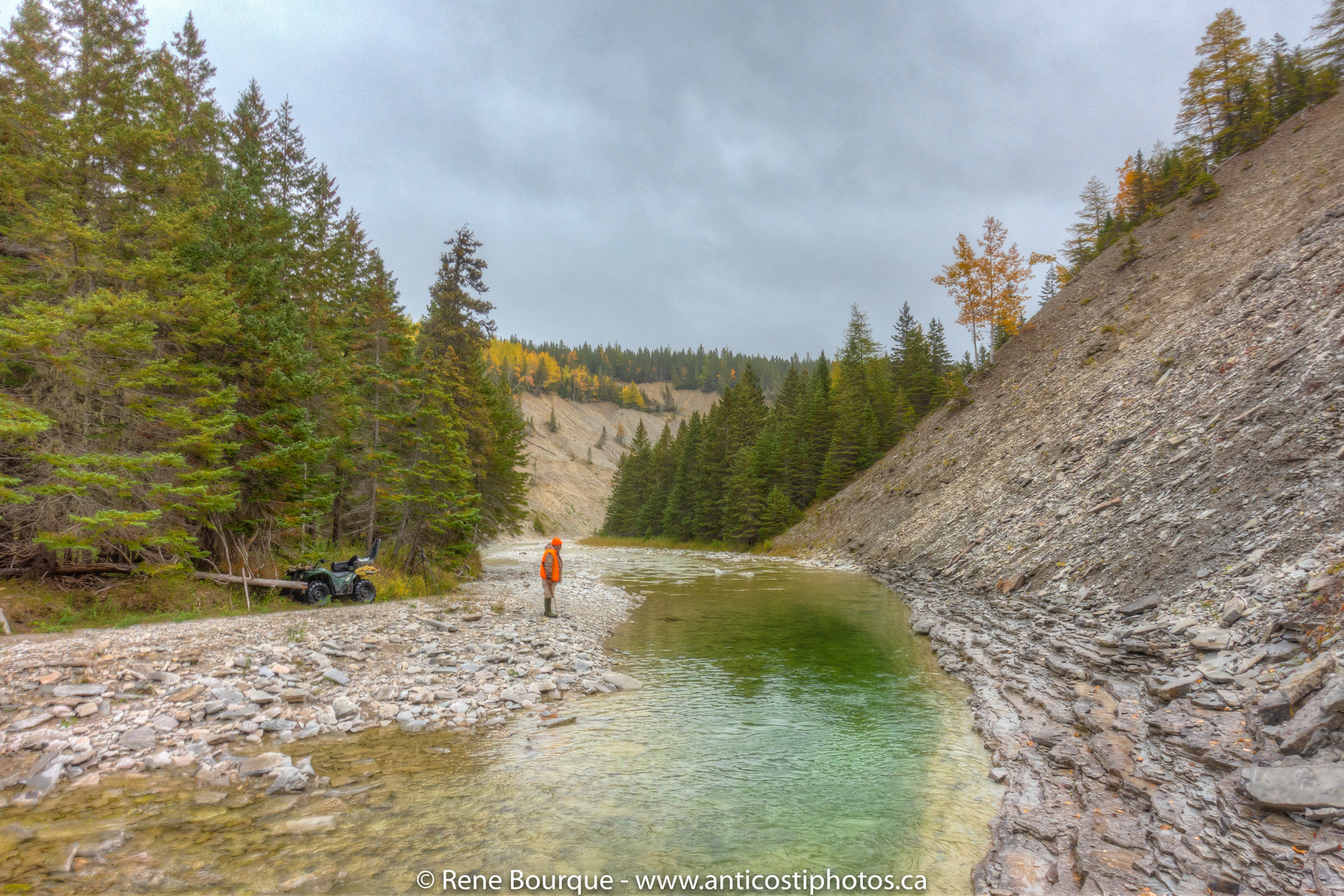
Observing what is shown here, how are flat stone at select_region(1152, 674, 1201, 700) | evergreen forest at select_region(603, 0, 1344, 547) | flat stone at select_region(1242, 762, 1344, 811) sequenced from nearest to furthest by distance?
flat stone at select_region(1242, 762, 1344, 811), flat stone at select_region(1152, 674, 1201, 700), evergreen forest at select_region(603, 0, 1344, 547)

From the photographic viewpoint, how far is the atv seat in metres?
18.2

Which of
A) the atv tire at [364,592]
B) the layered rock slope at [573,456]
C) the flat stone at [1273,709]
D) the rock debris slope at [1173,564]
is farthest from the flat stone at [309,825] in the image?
the layered rock slope at [573,456]

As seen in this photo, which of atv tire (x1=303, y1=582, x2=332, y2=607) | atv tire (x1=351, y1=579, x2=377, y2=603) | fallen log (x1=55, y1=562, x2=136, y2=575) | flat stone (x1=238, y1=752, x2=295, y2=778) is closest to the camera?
flat stone (x1=238, y1=752, x2=295, y2=778)

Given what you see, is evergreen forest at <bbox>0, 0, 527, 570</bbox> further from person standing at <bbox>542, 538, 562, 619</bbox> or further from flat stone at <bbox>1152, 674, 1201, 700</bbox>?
flat stone at <bbox>1152, 674, 1201, 700</bbox>

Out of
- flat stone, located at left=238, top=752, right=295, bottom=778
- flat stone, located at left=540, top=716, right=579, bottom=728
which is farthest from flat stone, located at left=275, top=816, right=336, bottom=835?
flat stone, located at left=540, top=716, right=579, bottom=728

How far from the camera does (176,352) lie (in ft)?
54.7

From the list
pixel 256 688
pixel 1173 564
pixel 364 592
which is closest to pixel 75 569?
pixel 364 592

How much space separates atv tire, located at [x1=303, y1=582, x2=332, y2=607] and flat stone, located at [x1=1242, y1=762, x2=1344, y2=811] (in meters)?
20.2

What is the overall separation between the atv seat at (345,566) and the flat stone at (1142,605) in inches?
853

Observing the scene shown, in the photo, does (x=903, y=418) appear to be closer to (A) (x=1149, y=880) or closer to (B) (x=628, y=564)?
(B) (x=628, y=564)

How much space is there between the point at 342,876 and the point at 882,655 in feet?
45.0

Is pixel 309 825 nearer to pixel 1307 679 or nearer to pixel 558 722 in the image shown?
pixel 558 722

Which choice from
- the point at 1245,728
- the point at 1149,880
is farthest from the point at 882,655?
the point at 1149,880

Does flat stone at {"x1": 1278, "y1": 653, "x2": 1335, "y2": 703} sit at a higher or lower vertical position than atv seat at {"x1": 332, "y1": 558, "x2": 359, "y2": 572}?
higher
